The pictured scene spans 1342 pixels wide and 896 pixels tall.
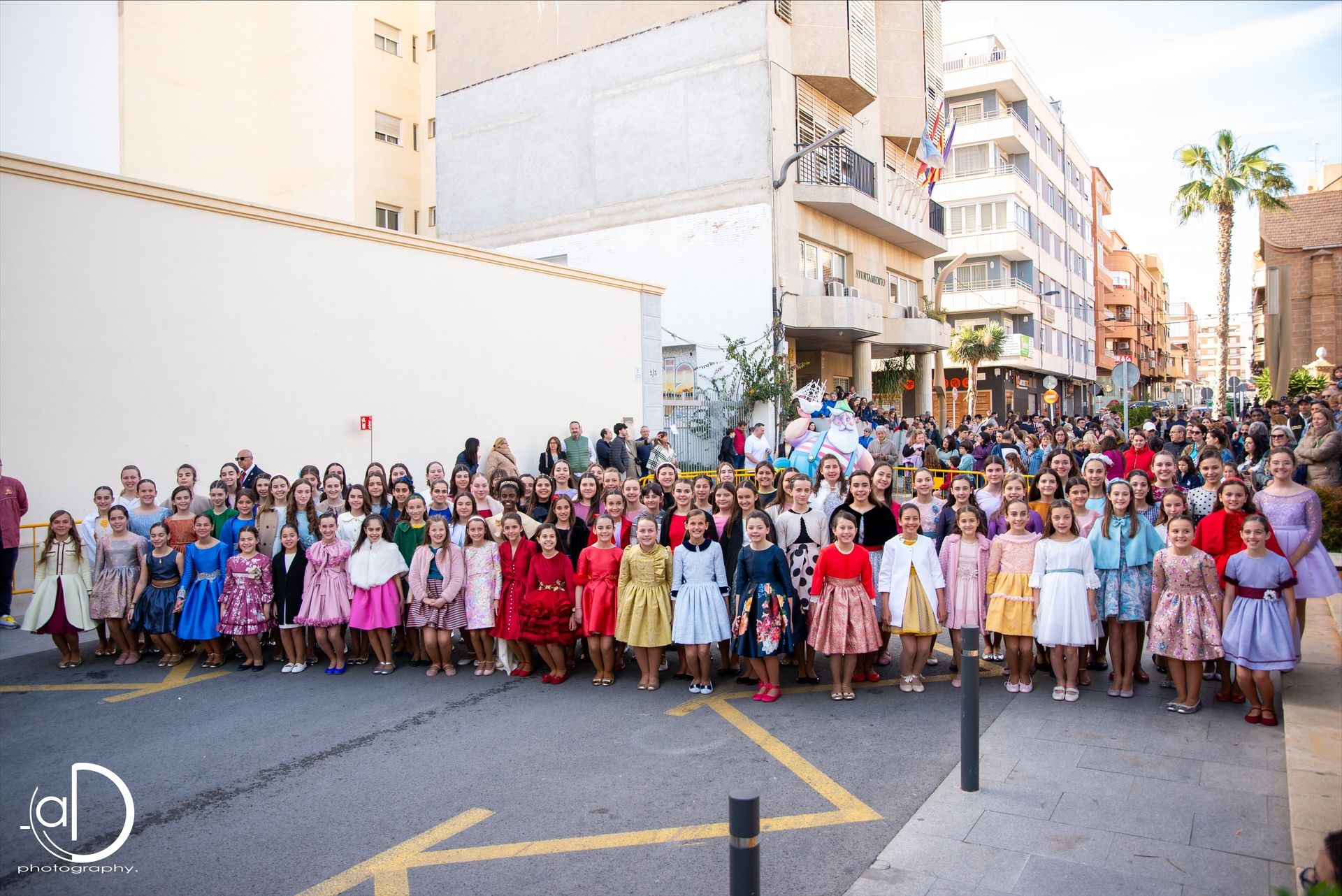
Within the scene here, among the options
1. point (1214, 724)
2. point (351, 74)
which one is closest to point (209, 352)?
point (1214, 724)

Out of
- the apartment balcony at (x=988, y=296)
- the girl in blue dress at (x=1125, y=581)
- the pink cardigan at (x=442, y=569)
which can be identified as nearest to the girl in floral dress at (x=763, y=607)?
the girl in blue dress at (x=1125, y=581)

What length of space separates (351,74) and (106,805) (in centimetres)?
2924

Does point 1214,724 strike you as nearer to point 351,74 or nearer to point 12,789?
point 12,789

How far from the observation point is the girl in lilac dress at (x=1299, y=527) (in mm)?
6434

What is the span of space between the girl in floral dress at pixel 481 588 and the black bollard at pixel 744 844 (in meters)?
5.08

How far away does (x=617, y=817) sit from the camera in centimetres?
483

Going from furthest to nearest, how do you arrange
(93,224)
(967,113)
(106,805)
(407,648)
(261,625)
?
(967,113)
(93,224)
(407,648)
(261,625)
(106,805)

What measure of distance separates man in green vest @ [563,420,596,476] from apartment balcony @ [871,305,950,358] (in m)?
12.5

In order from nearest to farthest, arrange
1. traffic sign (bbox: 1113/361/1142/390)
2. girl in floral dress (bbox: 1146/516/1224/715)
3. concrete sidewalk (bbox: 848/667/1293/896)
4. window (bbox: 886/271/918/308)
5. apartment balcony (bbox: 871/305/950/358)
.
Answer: concrete sidewalk (bbox: 848/667/1293/896) < girl in floral dress (bbox: 1146/516/1224/715) < traffic sign (bbox: 1113/361/1142/390) < apartment balcony (bbox: 871/305/950/358) < window (bbox: 886/271/918/308)

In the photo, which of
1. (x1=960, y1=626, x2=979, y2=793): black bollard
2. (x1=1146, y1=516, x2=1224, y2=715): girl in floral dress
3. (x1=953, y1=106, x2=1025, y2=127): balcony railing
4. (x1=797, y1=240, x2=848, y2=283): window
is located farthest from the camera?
(x1=953, y1=106, x2=1025, y2=127): balcony railing

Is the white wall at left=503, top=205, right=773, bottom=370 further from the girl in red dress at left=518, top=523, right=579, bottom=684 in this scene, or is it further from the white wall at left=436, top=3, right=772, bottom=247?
the girl in red dress at left=518, top=523, right=579, bottom=684

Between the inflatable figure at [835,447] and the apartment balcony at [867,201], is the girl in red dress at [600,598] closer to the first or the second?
the inflatable figure at [835,447]

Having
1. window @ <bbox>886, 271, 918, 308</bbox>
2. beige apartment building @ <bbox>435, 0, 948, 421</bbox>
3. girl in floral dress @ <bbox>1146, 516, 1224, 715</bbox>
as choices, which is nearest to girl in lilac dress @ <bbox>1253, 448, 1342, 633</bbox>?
girl in floral dress @ <bbox>1146, 516, 1224, 715</bbox>

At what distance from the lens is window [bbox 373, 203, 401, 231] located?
30.6 meters
